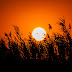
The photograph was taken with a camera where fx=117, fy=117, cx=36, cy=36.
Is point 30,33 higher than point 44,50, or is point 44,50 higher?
point 30,33

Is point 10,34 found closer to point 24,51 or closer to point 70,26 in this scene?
point 24,51

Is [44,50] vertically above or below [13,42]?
below

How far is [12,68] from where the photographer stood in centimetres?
562

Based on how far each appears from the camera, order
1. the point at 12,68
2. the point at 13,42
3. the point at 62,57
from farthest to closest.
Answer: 1. the point at 13,42
2. the point at 62,57
3. the point at 12,68

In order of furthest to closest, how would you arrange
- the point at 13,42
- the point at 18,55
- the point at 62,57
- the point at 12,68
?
the point at 13,42 → the point at 18,55 → the point at 62,57 → the point at 12,68

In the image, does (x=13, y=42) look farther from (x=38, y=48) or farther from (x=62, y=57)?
(x=62, y=57)

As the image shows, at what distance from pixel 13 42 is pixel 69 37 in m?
4.45

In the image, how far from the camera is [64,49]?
28.2 ft

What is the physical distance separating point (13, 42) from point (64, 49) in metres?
4.11

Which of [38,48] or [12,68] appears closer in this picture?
[12,68]

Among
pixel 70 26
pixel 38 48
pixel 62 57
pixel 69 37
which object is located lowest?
pixel 62 57

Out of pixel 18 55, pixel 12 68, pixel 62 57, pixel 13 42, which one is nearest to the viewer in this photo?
pixel 12 68

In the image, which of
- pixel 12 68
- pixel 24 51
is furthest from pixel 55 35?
pixel 12 68

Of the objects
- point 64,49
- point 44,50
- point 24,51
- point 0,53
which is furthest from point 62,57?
point 0,53
